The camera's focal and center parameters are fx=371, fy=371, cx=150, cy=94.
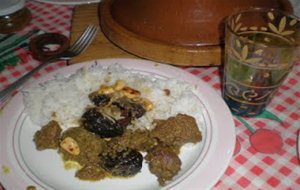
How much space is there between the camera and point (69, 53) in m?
1.37

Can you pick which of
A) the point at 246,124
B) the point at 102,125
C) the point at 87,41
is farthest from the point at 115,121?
the point at 87,41

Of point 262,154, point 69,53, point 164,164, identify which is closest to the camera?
point 164,164

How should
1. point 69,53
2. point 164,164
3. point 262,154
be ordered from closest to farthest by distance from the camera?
point 164,164 < point 262,154 < point 69,53

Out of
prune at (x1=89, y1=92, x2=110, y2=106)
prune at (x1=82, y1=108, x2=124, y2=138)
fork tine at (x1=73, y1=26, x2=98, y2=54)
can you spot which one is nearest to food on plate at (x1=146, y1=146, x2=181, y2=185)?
prune at (x1=82, y1=108, x2=124, y2=138)

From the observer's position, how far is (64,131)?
1058 mm

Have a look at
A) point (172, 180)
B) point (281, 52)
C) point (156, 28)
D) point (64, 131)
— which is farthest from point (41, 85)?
point (281, 52)

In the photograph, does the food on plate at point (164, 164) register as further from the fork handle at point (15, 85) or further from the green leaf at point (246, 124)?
the fork handle at point (15, 85)

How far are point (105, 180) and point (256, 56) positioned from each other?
0.54 meters

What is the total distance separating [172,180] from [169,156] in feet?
0.20

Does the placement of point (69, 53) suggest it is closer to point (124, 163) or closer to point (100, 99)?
point (100, 99)

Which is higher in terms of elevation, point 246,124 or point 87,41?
point 87,41

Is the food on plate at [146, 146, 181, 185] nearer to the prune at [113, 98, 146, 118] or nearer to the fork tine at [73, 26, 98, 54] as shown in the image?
the prune at [113, 98, 146, 118]

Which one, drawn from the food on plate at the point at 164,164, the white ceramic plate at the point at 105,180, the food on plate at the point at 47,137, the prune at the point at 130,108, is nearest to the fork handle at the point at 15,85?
the white ceramic plate at the point at 105,180

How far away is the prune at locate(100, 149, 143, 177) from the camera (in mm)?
925
